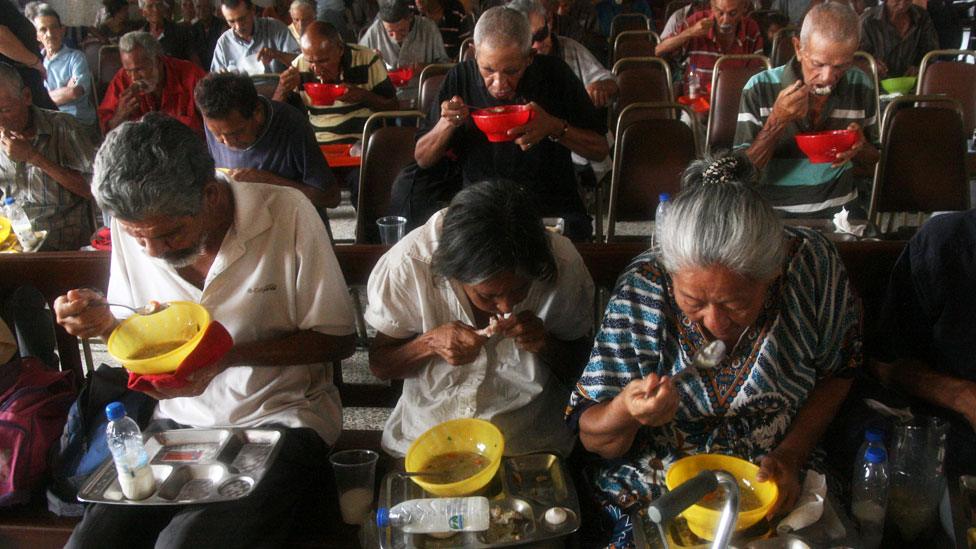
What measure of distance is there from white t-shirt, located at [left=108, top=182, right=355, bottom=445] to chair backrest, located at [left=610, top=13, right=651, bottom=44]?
529cm

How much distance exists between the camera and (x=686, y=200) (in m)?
1.37

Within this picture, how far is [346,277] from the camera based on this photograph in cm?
198

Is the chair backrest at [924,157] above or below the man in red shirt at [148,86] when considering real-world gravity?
below

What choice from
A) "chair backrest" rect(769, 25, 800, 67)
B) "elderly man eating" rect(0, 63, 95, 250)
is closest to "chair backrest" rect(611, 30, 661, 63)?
"chair backrest" rect(769, 25, 800, 67)

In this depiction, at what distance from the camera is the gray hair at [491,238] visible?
4.78 feet

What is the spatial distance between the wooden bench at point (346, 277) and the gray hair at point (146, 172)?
513 mm

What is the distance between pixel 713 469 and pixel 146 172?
125cm

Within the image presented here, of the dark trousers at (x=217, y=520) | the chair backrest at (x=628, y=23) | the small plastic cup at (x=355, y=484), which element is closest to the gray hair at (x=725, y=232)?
the small plastic cup at (x=355, y=484)

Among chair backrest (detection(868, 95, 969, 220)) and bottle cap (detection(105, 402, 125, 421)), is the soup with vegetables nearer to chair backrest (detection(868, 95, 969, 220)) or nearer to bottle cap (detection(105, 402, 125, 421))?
bottle cap (detection(105, 402, 125, 421))

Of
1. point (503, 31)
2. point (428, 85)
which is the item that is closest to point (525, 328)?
point (503, 31)

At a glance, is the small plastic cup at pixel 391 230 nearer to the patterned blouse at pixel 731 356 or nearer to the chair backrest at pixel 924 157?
the patterned blouse at pixel 731 356

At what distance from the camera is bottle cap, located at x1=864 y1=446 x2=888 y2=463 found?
1.41 m

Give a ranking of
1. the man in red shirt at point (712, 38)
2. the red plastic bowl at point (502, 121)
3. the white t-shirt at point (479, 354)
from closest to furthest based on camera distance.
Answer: the white t-shirt at point (479, 354)
the red plastic bowl at point (502, 121)
the man in red shirt at point (712, 38)

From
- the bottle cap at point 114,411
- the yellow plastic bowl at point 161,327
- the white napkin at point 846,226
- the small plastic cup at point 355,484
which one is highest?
the yellow plastic bowl at point 161,327
